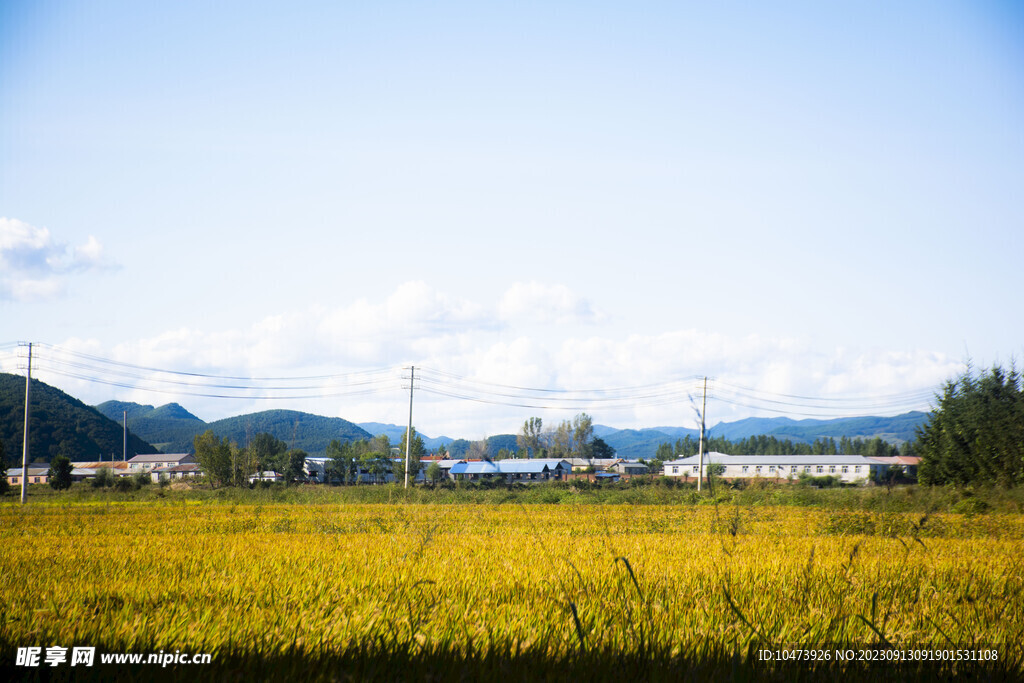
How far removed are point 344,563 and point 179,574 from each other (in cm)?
154

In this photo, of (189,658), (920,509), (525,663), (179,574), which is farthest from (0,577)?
(920,509)

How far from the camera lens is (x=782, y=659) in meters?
3.50

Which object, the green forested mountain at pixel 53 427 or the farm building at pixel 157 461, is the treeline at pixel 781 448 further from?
the green forested mountain at pixel 53 427

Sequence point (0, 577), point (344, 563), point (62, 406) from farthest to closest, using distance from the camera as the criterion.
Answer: point (62, 406), point (344, 563), point (0, 577)

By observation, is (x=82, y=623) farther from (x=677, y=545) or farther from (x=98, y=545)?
(x=677, y=545)

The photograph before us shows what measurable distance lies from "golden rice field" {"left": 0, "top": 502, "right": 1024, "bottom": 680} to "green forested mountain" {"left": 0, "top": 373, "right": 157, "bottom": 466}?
11154cm

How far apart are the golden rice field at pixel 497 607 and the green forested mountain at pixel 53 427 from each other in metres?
112

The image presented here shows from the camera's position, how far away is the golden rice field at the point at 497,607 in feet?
10.6

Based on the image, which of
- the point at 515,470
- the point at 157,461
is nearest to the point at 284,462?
the point at 515,470

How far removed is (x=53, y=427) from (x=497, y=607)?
15021cm

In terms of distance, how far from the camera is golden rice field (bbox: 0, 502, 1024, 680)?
3.24 meters

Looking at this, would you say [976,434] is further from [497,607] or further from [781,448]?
[781,448]

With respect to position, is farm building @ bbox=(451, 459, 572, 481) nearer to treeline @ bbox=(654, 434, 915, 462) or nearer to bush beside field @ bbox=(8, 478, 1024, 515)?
treeline @ bbox=(654, 434, 915, 462)

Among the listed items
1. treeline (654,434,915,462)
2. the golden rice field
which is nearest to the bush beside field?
the golden rice field
